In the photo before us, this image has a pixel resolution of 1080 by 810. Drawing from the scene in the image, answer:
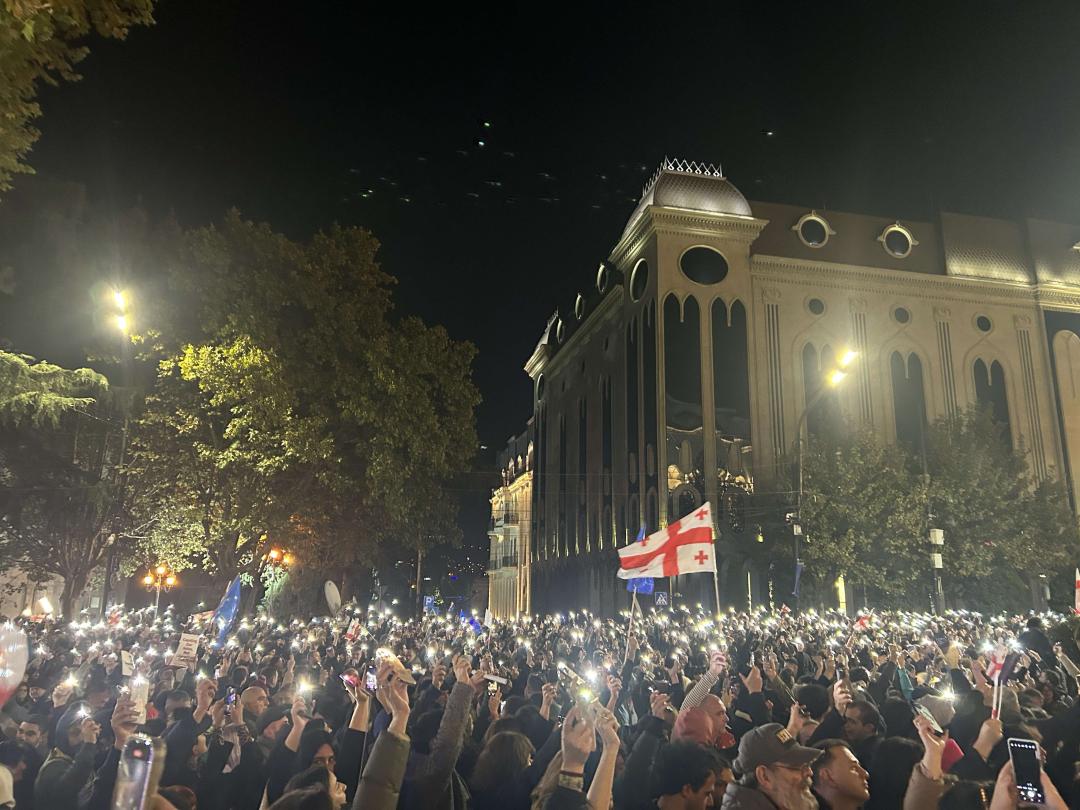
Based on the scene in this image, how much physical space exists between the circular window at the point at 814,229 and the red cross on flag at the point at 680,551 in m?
33.8

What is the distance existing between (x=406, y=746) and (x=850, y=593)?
40.2 m

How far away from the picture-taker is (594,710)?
408cm

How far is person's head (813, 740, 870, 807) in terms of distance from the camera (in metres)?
4.05

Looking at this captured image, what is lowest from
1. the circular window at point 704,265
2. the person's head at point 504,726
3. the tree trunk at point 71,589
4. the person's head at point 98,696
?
the person's head at point 98,696

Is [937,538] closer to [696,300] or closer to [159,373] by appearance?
[696,300]

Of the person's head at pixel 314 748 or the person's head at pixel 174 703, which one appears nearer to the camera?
the person's head at pixel 314 748

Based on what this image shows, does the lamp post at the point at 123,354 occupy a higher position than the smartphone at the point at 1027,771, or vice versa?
the lamp post at the point at 123,354

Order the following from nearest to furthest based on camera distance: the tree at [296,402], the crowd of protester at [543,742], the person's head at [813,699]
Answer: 1. the crowd of protester at [543,742]
2. the person's head at [813,699]
3. the tree at [296,402]

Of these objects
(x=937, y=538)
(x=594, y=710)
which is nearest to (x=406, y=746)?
(x=594, y=710)

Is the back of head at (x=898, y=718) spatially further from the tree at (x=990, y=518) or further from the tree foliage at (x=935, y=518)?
the tree at (x=990, y=518)

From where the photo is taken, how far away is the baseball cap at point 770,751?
3.77 meters

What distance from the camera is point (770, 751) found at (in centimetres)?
384

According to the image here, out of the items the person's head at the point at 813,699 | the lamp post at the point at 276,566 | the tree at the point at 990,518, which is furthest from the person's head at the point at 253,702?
the tree at the point at 990,518

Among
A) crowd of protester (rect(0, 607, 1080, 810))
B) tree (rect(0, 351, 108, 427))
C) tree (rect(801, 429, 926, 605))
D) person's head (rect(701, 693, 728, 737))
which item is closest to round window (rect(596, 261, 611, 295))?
tree (rect(801, 429, 926, 605))
